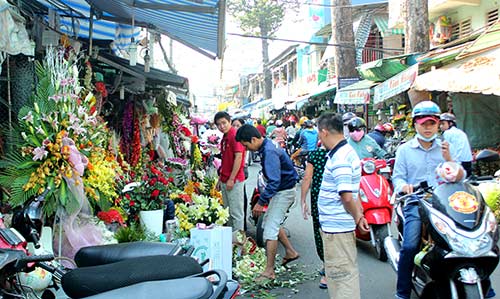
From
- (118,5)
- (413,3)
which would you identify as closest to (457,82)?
(413,3)

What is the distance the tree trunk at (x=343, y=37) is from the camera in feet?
59.4

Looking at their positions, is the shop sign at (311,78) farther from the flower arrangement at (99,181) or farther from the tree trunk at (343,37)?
the flower arrangement at (99,181)

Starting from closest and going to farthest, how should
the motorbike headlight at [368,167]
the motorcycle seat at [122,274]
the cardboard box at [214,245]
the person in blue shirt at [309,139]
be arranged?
1. the motorcycle seat at [122,274]
2. the cardboard box at [214,245]
3. the motorbike headlight at [368,167]
4. the person in blue shirt at [309,139]

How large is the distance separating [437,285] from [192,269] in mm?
2141

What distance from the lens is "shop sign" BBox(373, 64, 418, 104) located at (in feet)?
38.6

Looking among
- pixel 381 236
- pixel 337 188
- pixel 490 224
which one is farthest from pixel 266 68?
pixel 490 224

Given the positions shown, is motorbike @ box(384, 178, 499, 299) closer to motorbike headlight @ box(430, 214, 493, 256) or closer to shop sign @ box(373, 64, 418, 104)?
motorbike headlight @ box(430, 214, 493, 256)

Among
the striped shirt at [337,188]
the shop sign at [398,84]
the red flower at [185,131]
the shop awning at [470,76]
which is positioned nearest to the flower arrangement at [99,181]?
the striped shirt at [337,188]

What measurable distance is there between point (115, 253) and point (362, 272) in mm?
3693

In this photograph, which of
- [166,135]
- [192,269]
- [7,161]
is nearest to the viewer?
[192,269]

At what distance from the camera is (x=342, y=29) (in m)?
18.5

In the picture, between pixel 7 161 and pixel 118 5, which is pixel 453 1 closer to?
pixel 118 5

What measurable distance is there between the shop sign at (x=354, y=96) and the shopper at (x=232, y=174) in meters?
8.88

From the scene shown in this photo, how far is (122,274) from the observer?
267cm
